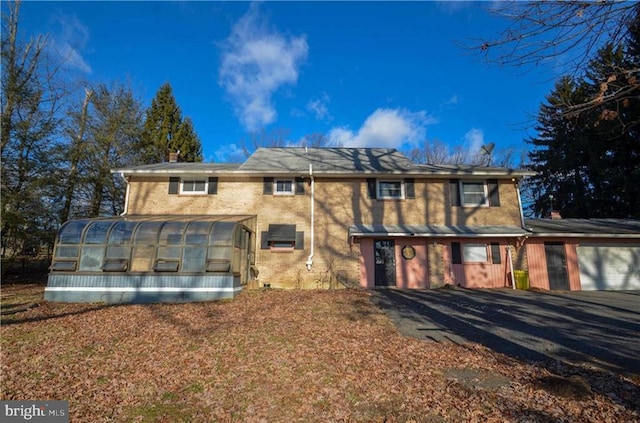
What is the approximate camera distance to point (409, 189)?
15508mm

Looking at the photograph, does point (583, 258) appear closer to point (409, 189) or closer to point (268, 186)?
point (409, 189)

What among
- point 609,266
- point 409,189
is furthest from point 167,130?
point 609,266

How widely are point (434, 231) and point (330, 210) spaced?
4868mm

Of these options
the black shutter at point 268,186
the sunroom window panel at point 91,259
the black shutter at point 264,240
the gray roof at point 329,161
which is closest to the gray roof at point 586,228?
the gray roof at point 329,161

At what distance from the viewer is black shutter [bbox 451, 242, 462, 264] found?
576 inches

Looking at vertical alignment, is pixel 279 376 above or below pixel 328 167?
below

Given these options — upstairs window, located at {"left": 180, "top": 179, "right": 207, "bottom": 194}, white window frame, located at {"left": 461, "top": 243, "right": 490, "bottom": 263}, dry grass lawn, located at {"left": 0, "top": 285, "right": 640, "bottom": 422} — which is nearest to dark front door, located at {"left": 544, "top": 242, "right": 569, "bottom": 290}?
white window frame, located at {"left": 461, "top": 243, "right": 490, "bottom": 263}

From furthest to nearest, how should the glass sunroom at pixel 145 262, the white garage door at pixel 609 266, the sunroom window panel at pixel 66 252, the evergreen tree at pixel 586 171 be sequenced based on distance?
1. the evergreen tree at pixel 586 171
2. the white garage door at pixel 609 266
3. the sunroom window panel at pixel 66 252
4. the glass sunroom at pixel 145 262

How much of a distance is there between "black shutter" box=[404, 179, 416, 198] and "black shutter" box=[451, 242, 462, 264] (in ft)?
9.78

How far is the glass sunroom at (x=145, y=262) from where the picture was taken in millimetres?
10875

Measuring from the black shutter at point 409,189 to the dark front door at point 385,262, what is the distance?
2.56 meters

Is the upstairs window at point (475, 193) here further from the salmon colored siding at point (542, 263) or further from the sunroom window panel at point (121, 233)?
the sunroom window panel at point (121, 233)

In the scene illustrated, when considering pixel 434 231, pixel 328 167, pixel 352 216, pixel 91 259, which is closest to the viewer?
pixel 91 259

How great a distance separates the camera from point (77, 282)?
10.9 m
